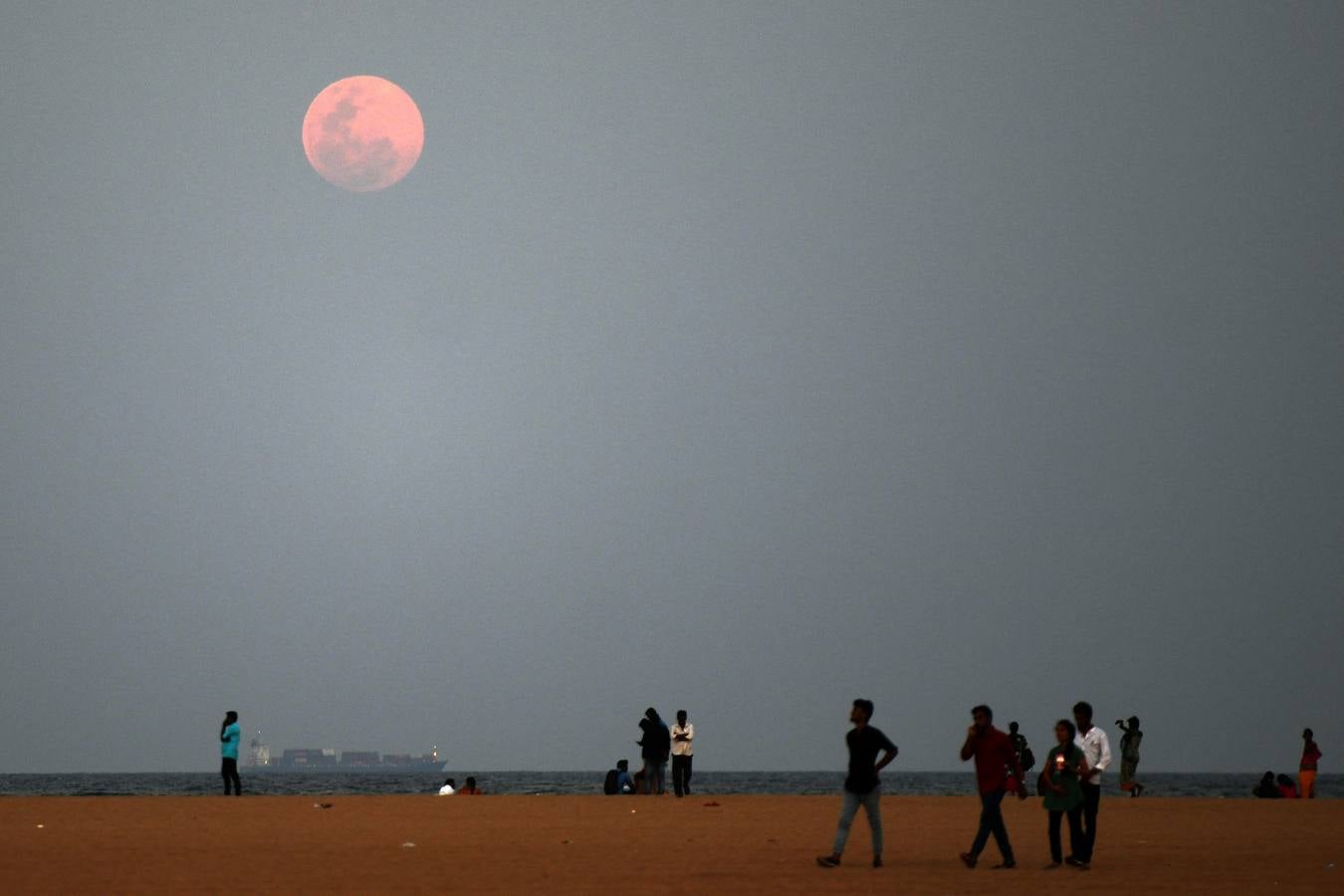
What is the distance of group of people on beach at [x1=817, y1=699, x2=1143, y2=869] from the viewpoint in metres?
Result: 19.0

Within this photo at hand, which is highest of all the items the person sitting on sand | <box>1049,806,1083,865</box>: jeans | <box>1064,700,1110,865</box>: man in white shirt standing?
<box>1064,700,1110,865</box>: man in white shirt standing

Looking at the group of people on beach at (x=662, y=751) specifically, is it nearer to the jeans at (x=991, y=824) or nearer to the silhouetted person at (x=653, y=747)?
the silhouetted person at (x=653, y=747)

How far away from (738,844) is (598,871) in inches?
194

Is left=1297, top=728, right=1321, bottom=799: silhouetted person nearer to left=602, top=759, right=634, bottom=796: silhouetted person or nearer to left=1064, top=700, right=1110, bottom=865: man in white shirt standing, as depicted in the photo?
left=602, top=759, right=634, bottom=796: silhouetted person

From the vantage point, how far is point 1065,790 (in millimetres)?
19328

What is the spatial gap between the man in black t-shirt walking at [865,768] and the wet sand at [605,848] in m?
0.57

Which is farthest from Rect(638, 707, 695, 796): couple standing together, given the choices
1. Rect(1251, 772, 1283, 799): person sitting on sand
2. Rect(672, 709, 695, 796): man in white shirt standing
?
Rect(1251, 772, 1283, 799): person sitting on sand

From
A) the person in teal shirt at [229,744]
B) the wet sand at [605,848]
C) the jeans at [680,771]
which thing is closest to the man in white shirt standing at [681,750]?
the jeans at [680,771]

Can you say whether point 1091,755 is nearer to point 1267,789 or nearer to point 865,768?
point 865,768

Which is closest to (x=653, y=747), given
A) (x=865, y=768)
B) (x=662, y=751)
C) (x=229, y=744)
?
(x=662, y=751)

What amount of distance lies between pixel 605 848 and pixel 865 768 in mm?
4273

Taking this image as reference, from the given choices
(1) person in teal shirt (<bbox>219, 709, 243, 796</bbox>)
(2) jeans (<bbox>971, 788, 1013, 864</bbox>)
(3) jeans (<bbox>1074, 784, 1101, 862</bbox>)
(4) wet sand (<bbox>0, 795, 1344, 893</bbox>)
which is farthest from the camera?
(1) person in teal shirt (<bbox>219, 709, 243, 796</bbox>)

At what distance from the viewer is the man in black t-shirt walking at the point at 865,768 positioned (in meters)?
19.3

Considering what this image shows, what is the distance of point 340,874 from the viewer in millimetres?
17516
